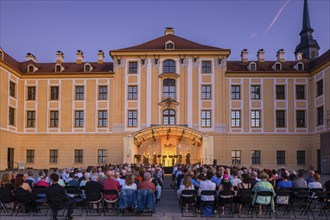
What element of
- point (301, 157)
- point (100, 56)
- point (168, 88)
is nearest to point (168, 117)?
point (168, 88)

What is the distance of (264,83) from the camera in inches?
1654

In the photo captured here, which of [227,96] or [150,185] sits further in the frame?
[227,96]

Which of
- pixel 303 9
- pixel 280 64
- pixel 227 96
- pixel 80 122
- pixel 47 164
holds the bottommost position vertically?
pixel 47 164

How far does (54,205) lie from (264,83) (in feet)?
108

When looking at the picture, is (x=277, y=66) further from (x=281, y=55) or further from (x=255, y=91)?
(x=281, y=55)

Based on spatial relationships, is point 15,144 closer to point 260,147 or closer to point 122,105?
point 122,105

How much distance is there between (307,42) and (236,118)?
37.8 metres

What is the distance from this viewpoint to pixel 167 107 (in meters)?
41.6

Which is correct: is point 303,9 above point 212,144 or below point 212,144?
above

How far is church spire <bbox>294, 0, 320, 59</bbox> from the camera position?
72625 millimetres

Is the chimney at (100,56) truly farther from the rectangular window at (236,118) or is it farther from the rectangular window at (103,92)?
the rectangular window at (236,118)

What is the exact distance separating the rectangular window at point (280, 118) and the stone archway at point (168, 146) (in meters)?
7.12

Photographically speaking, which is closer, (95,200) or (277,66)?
(95,200)

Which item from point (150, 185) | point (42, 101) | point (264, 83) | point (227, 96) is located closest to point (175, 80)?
point (227, 96)
